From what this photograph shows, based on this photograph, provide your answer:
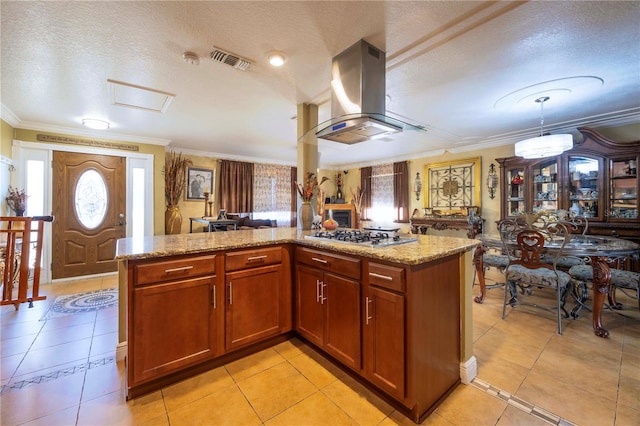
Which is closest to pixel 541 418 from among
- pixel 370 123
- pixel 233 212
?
pixel 370 123

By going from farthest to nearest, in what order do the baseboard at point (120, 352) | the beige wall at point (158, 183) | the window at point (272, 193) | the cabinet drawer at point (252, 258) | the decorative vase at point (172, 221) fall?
the window at point (272, 193) → the decorative vase at point (172, 221) → the beige wall at point (158, 183) → the baseboard at point (120, 352) → the cabinet drawer at point (252, 258)

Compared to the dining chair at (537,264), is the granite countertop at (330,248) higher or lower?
higher

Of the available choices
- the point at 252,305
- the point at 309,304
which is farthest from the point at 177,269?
the point at 309,304

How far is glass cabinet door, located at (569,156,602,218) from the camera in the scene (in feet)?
12.5

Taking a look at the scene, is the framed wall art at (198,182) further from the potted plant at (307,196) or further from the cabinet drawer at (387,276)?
the cabinet drawer at (387,276)

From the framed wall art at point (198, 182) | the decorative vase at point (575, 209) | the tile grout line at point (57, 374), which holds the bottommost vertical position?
the tile grout line at point (57, 374)

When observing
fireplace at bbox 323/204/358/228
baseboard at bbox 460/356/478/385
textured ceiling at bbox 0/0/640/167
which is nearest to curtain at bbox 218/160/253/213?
fireplace at bbox 323/204/358/228

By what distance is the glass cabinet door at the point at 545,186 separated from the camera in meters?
4.21

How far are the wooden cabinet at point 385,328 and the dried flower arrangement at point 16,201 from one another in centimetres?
498

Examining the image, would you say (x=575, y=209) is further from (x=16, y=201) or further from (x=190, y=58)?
(x=16, y=201)

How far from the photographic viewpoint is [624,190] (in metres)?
3.63

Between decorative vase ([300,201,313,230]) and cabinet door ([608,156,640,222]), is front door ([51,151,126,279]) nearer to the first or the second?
decorative vase ([300,201,313,230])

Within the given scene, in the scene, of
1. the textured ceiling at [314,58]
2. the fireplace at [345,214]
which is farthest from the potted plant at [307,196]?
the fireplace at [345,214]

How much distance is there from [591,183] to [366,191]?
4390 millimetres
